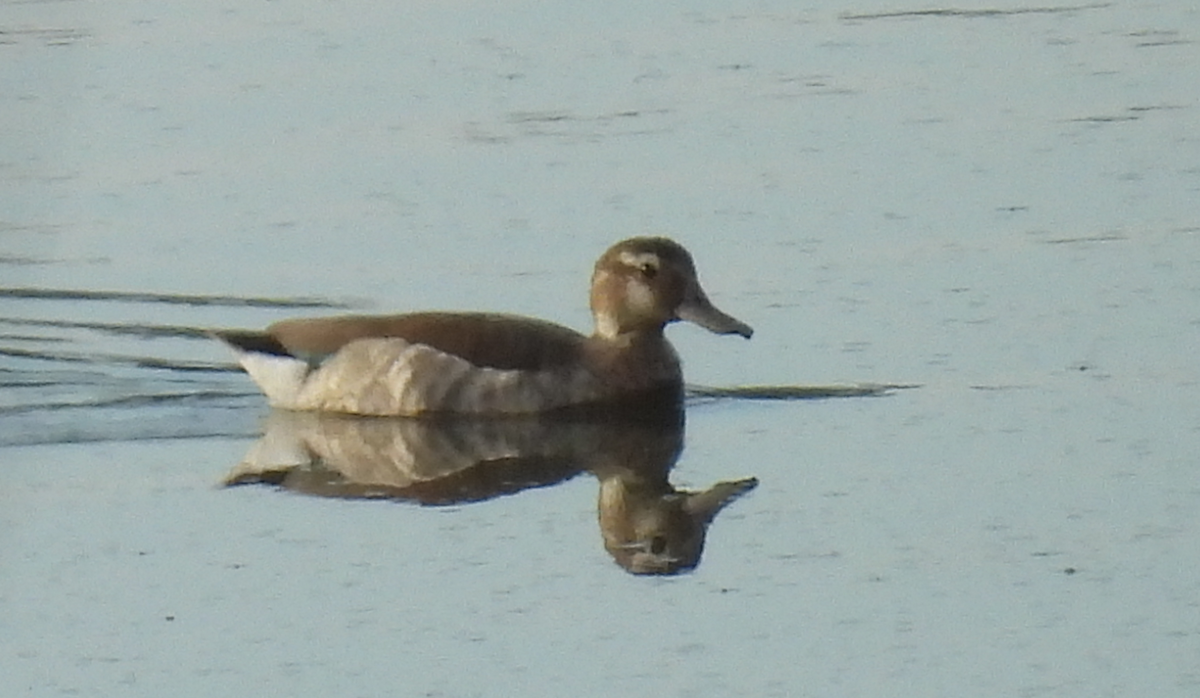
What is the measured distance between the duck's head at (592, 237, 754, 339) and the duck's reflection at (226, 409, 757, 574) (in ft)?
1.44

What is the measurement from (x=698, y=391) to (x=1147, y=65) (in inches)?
165

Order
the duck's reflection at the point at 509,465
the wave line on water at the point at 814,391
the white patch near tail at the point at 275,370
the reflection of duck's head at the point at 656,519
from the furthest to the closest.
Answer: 1. the white patch near tail at the point at 275,370
2. the wave line on water at the point at 814,391
3. the duck's reflection at the point at 509,465
4. the reflection of duck's head at the point at 656,519

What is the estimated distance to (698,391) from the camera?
44.1 ft

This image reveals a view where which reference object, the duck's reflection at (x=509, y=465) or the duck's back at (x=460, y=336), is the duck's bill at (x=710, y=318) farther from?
the duck's back at (x=460, y=336)

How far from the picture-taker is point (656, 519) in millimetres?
11375

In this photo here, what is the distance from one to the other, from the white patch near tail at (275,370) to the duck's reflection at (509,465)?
137 mm

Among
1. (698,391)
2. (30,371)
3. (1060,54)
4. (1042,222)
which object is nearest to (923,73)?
(1060,54)

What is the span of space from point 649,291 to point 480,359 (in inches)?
30.0

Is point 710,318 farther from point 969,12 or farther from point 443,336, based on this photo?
point 969,12

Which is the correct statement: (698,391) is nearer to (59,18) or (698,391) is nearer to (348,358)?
(348,358)

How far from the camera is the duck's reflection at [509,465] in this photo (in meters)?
11.2

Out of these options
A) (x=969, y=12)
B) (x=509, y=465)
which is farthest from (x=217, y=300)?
(x=969, y=12)

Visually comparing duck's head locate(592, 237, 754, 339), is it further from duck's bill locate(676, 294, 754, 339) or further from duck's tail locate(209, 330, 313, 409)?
duck's tail locate(209, 330, 313, 409)

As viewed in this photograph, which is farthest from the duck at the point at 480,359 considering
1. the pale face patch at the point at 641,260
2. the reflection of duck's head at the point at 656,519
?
the reflection of duck's head at the point at 656,519
